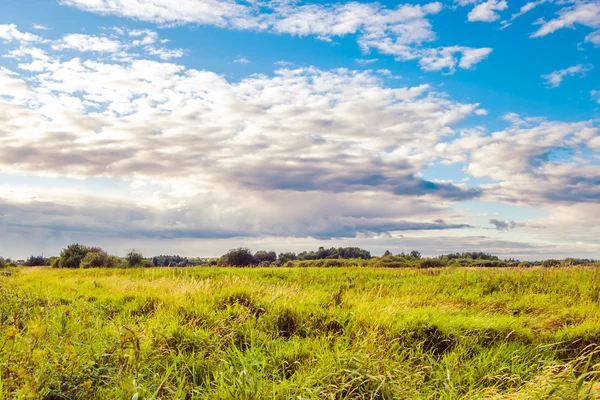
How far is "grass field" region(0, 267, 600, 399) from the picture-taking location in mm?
5539

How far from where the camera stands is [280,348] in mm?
7477

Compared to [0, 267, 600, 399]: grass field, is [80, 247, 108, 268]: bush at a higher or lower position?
lower

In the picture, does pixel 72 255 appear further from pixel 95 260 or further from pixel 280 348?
pixel 280 348

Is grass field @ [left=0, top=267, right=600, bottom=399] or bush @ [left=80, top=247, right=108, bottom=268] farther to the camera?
bush @ [left=80, top=247, right=108, bottom=268]

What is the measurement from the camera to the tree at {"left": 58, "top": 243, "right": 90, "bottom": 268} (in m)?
60.8

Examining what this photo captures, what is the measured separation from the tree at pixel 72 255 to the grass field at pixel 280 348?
173 ft

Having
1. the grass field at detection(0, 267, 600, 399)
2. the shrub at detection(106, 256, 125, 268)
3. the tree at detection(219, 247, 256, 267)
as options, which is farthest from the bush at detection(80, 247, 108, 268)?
the grass field at detection(0, 267, 600, 399)

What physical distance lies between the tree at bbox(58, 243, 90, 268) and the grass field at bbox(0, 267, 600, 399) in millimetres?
52755

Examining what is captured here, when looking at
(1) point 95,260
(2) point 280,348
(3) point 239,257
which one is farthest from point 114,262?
(2) point 280,348

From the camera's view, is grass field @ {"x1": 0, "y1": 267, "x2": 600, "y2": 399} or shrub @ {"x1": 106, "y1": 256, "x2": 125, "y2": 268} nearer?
grass field @ {"x1": 0, "y1": 267, "x2": 600, "y2": 399}

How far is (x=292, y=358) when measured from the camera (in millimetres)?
6953

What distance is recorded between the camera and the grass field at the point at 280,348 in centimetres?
554

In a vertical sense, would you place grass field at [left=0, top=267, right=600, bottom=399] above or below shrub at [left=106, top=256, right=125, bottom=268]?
above

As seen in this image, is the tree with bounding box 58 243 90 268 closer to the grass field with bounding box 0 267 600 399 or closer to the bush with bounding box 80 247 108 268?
the bush with bounding box 80 247 108 268
